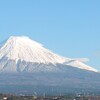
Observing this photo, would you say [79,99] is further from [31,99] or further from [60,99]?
[31,99]

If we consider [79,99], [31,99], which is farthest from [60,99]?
[31,99]

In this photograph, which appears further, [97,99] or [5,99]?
[97,99]

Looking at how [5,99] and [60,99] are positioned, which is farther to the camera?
[60,99]

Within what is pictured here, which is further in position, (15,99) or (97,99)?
(97,99)

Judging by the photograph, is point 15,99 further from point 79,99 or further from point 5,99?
point 79,99

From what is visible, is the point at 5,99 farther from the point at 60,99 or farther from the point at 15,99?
the point at 60,99

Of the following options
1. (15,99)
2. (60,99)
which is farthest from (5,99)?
(60,99)

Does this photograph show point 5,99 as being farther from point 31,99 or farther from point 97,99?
point 97,99

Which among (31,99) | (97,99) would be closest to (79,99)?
(97,99)
